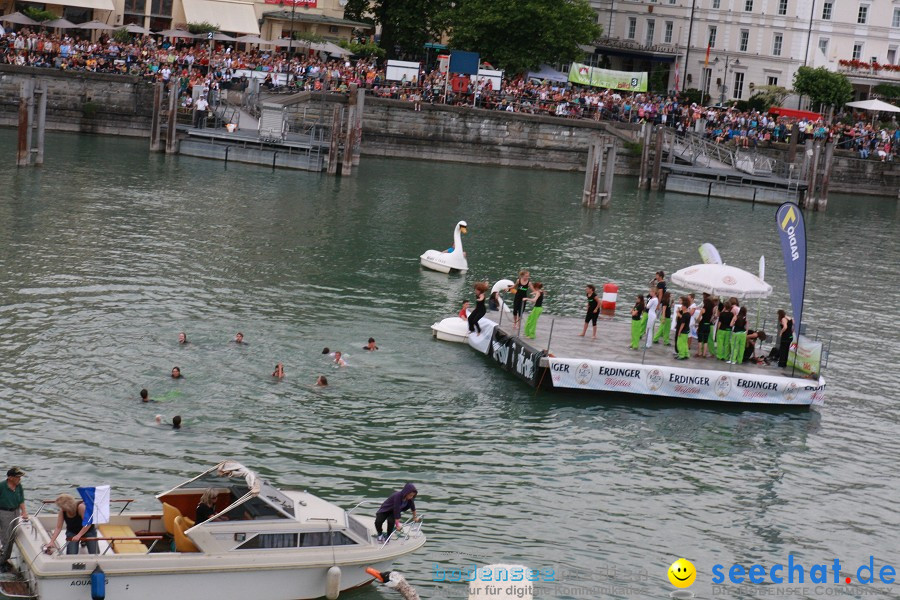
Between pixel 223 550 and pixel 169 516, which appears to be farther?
pixel 169 516

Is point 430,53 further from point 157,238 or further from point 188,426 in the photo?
point 188,426

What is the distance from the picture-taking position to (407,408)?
28.2 metres

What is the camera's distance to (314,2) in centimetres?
→ 8950

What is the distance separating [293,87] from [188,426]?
5221cm

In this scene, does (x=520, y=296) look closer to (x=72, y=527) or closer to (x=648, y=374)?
(x=648, y=374)

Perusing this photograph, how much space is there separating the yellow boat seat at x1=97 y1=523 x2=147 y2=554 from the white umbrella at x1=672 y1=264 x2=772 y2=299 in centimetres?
1710

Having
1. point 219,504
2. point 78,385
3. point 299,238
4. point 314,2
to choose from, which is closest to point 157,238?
point 299,238

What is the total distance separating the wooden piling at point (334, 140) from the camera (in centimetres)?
6544

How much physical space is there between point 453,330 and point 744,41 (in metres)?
76.4

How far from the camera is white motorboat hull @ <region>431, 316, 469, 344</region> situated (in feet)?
111

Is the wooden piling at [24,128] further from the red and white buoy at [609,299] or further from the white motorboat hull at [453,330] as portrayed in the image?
the red and white buoy at [609,299]

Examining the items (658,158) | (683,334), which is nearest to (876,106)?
(658,158)

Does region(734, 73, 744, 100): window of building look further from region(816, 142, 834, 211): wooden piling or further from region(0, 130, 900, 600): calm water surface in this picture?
region(0, 130, 900, 600): calm water surface

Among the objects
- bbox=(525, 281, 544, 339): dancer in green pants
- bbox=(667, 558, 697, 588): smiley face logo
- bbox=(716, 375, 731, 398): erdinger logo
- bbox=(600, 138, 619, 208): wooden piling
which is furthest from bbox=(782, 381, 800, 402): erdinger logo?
bbox=(600, 138, 619, 208): wooden piling
